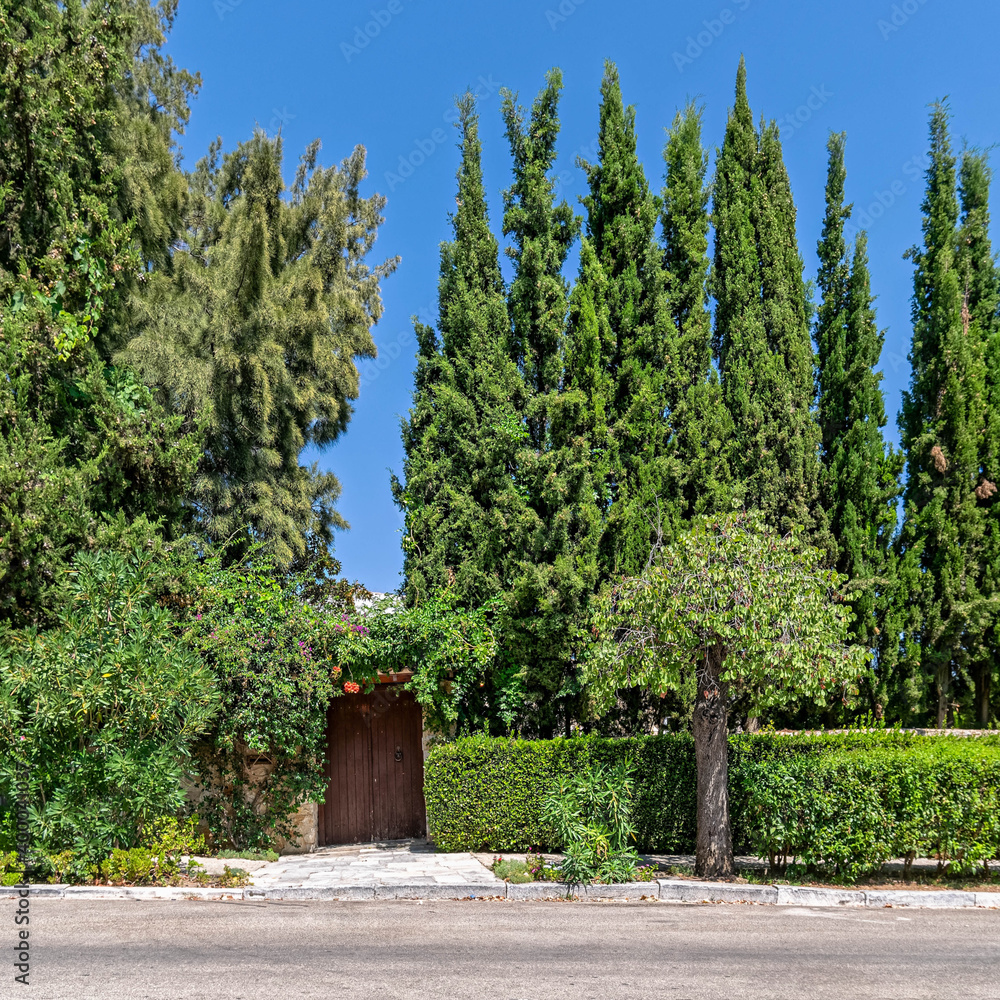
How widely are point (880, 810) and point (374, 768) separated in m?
7.97

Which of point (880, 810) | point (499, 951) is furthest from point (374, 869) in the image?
point (880, 810)

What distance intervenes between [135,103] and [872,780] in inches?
786

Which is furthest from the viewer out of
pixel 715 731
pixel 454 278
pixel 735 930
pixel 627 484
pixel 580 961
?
pixel 454 278

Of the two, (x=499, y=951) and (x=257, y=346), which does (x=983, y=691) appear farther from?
(x=257, y=346)

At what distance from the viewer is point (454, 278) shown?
51.3 ft

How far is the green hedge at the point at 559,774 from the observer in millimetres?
10867

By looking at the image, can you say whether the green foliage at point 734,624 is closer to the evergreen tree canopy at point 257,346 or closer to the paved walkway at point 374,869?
the paved walkway at point 374,869

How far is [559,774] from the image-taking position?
36.3 ft

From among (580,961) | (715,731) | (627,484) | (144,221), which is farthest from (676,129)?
(580,961)

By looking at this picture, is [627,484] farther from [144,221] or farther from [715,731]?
[144,221]

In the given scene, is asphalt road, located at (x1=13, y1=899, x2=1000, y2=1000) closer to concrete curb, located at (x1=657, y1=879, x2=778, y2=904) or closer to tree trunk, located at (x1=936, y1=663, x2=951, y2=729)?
concrete curb, located at (x1=657, y1=879, x2=778, y2=904)

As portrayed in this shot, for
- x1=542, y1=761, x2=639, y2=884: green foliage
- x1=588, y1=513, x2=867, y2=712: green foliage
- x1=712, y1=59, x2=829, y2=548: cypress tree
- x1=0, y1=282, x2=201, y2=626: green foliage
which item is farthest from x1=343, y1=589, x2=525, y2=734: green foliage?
x1=712, y1=59, x2=829, y2=548: cypress tree

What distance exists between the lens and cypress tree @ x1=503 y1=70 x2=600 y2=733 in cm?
1227

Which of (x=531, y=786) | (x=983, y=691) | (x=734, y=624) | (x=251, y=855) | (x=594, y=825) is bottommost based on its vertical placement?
(x=251, y=855)
